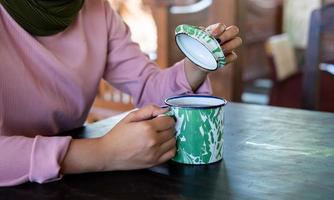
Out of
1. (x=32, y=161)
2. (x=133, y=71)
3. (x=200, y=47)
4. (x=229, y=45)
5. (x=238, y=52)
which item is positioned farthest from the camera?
(x=238, y=52)

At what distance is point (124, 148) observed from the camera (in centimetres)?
79

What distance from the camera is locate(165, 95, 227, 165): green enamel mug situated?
2.61ft

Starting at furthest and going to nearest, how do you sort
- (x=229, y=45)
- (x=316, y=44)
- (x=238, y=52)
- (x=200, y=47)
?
(x=238, y=52)
(x=316, y=44)
(x=229, y=45)
(x=200, y=47)

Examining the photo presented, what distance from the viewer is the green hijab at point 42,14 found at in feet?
2.93

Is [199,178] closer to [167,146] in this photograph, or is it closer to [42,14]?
[167,146]

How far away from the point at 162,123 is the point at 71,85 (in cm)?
29

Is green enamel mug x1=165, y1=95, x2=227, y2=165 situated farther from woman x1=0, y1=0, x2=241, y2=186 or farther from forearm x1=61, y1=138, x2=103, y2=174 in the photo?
forearm x1=61, y1=138, x2=103, y2=174

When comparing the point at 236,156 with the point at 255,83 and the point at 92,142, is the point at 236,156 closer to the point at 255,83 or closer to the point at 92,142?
the point at 92,142

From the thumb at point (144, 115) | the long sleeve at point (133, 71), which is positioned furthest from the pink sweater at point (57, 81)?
the thumb at point (144, 115)

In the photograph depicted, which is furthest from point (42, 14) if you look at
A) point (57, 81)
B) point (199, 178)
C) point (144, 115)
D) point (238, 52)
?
point (238, 52)

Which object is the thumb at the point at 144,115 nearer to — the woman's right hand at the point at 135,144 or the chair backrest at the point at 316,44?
the woman's right hand at the point at 135,144

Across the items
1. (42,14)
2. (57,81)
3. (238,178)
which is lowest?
(238,178)

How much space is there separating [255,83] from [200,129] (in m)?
3.12

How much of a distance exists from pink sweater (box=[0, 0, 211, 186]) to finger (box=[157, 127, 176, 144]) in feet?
0.46
